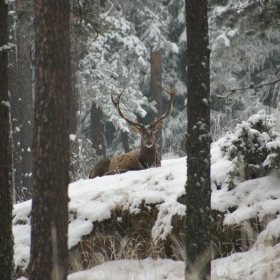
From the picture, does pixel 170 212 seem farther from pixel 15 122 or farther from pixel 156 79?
pixel 156 79

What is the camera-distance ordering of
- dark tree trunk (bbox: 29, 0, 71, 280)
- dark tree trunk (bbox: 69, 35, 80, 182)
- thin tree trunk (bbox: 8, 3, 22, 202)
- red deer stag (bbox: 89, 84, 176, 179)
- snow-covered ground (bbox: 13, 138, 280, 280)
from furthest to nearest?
thin tree trunk (bbox: 8, 3, 22, 202) < dark tree trunk (bbox: 69, 35, 80, 182) < red deer stag (bbox: 89, 84, 176, 179) < snow-covered ground (bbox: 13, 138, 280, 280) < dark tree trunk (bbox: 29, 0, 71, 280)

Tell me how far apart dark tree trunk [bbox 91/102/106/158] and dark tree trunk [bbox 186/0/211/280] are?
14.2 meters

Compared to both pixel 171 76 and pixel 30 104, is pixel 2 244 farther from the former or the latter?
pixel 171 76

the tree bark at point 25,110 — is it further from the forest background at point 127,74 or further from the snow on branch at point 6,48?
the snow on branch at point 6,48

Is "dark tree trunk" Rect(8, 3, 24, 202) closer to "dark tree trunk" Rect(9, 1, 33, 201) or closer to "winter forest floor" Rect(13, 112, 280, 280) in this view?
"dark tree trunk" Rect(9, 1, 33, 201)

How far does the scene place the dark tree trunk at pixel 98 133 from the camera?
19186mm

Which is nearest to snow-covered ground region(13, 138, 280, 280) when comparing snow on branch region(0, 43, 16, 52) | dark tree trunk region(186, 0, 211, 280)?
dark tree trunk region(186, 0, 211, 280)

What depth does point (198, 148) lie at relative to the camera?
196 inches

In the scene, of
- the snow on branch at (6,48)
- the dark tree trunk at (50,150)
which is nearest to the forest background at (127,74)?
the snow on branch at (6,48)

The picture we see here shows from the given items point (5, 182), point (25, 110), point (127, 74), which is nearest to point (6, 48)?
point (5, 182)

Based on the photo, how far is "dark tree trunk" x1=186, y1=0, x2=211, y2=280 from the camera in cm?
493

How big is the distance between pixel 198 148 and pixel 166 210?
176 cm

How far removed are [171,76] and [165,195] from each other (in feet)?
54.6

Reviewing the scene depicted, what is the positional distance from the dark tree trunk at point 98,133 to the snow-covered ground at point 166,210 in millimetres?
11200
